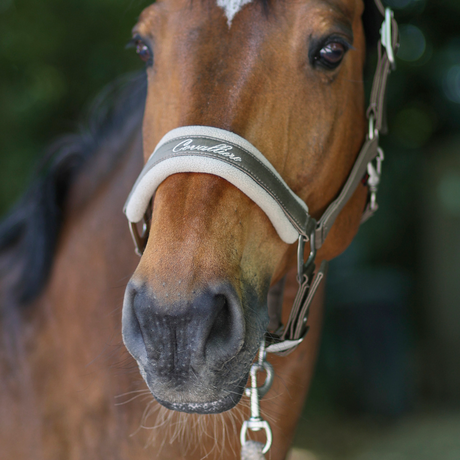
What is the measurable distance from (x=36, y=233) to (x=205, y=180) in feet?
2.99

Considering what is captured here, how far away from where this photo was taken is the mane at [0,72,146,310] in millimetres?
1636

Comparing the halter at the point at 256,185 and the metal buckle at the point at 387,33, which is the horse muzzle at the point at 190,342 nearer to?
the halter at the point at 256,185

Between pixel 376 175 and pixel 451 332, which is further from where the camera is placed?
pixel 451 332

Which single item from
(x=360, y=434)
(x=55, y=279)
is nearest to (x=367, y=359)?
(x=360, y=434)

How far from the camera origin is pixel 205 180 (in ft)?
3.37

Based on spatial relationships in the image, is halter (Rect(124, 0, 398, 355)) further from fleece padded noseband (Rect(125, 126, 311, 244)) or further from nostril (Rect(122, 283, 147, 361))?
nostril (Rect(122, 283, 147, 361))

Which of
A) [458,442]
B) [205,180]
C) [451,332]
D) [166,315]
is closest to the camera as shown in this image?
[166,315]

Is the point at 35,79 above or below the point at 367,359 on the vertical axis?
above

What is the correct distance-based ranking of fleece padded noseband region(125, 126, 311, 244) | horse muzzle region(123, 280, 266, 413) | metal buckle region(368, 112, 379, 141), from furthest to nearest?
metal buckle region(368, 112, 379, 141), fleece padded noseband region(125, 126, 311, 244), horse muzzle region(123, 280, 266, 413)

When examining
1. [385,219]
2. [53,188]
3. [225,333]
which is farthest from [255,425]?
[385,219]

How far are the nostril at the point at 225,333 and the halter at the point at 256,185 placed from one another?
0.27m

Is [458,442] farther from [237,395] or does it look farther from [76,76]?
[76,76]

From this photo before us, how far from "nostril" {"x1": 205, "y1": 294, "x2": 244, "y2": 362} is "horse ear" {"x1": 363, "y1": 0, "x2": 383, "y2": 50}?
116 centimetres

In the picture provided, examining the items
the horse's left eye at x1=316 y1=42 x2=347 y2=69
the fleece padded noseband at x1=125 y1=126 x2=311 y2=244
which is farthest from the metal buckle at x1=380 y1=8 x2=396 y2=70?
the fleece padded noseband at x1=125 y1=126 x2=311 y2=244
